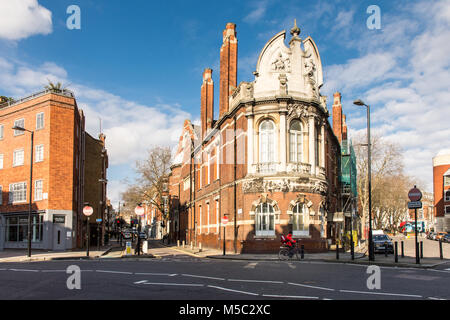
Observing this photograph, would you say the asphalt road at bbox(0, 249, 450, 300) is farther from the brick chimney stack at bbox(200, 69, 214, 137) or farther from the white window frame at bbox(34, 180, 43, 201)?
the brick chimney stack at bbox(200, 69, 214, 137)

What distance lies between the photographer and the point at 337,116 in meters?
51.4

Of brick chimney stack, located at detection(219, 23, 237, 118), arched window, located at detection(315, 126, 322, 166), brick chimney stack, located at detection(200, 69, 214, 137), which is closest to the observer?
arched window, located at detection(315, 126, 322, 166)

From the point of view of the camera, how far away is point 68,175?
116 ft

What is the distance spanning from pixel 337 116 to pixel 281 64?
2336cm

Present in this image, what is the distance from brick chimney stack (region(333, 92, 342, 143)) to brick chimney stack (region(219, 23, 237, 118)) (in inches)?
760

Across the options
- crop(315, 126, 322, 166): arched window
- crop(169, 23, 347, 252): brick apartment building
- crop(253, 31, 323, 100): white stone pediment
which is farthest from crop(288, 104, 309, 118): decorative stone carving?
crop(315, 126, 322, 166): arched window

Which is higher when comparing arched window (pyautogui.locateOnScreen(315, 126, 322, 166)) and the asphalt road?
arched window (pyautogui.locateOnScreen(315, 126, 322, 166))

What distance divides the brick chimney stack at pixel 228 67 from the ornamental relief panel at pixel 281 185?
8739 millimetres

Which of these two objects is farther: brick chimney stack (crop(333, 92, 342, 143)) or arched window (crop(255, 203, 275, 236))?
brick chimney stack (crop(333, 92, 342, 143))

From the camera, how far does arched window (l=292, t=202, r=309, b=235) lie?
28.9m

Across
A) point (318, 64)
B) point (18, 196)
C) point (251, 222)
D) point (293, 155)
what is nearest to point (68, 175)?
point (18, 196)

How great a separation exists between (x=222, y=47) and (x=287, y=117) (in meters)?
11.1

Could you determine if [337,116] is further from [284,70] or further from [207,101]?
[284,70]
